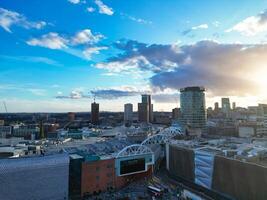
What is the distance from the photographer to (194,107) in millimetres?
125312

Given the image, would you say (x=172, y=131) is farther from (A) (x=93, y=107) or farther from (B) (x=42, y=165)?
(A) (x=93, y=107)

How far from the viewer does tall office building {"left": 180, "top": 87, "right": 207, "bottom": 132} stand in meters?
126

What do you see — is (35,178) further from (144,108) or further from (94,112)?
(144,108)

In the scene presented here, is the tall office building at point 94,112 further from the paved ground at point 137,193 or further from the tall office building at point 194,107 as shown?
the paved ground at point 137,193

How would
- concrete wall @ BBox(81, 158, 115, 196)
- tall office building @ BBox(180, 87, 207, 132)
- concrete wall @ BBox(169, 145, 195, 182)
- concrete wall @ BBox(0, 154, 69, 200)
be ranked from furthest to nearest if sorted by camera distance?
1. tall office building @ BBox(180, 87, 207, 132)
2. concrete wall @ BBox(169, 145, 195, 182)
3. concrete wall @ BBox(81, 158, 115, 196)
4. concrete wall @ BBox(0, 154, 69, 200)

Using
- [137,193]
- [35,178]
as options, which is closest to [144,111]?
[137,193]

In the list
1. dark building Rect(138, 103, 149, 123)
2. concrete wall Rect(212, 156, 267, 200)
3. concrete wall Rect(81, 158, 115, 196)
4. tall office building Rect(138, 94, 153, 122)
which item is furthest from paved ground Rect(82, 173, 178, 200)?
tall office building Rect(138, 94, 153, 122)

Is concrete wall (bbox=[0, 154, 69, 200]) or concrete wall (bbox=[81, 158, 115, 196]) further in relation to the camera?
concrete wall (bbox=[81, 158, 115, 196])

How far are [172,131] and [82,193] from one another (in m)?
40.5

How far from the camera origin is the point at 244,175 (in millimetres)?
41000

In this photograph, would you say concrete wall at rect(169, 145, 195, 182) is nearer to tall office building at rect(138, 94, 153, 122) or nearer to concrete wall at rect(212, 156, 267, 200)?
concrete wall at rect(212, 156, 267, 200)

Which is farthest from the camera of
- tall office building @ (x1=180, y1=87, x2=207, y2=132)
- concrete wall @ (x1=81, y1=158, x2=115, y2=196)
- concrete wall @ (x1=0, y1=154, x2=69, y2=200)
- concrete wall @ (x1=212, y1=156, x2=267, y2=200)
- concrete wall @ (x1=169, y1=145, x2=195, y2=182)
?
tall office building @ (x1=180, y1=87, x2=207, y2=132)

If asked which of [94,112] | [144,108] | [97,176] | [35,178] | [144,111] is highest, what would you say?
[144,108]

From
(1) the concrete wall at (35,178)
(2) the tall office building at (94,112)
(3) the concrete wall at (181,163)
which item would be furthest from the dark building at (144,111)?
(1) the concrete wall at (35,178)
